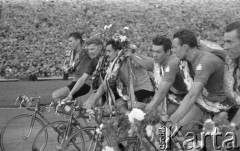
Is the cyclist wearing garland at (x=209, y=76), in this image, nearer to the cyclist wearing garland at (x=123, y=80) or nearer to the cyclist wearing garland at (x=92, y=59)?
the cyclist wearing garland at (x=123, y=80)

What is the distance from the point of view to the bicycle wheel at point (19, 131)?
7.30 metres

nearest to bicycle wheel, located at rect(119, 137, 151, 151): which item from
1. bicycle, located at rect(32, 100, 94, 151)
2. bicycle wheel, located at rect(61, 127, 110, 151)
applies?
bicycle wheel, located at rect(61, 127, 110, 151)

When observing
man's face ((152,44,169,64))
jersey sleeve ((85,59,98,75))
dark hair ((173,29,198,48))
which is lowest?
jersey sleeve ((85,59,98,75))

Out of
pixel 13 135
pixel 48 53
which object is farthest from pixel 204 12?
pixel 13 135

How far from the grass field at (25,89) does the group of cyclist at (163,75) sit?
19.2 ft

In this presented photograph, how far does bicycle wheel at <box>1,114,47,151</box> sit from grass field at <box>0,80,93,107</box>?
5237mm

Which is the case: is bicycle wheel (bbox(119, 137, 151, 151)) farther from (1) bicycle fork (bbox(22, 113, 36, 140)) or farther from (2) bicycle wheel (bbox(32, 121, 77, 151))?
(1) bicycle fork (bbox(22, 113, 36, 140))

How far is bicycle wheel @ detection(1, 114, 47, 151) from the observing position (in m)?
7.30

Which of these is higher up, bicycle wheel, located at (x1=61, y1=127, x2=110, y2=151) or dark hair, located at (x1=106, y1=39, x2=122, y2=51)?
dark hair, located at (x1=106, y1=39, x2=122, y2=51)

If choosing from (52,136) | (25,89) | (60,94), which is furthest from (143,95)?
(25,89)

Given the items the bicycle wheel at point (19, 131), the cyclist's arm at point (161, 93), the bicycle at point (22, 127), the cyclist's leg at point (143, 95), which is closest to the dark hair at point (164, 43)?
the cyclist's arm at point (161, 93)

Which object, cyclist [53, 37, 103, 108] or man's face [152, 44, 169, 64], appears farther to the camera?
cyclist [53, 37, 103, 108]

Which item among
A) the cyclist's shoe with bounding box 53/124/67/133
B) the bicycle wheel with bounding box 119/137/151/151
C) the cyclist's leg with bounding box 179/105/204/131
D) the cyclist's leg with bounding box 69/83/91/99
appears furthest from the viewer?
the cyclist's leg with bounding box 69/83/91/99

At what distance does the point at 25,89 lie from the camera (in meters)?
15.7
